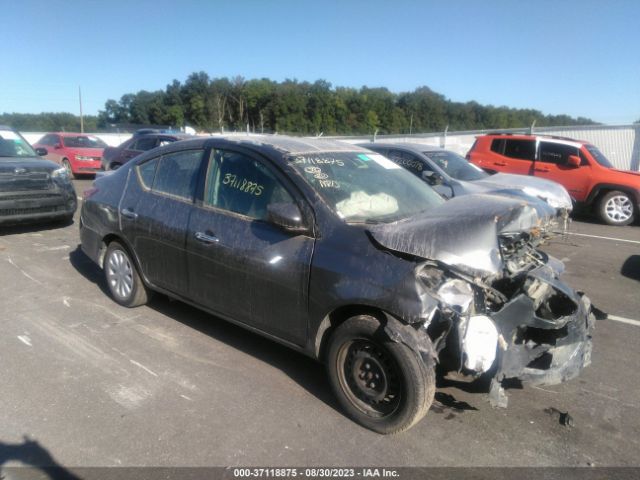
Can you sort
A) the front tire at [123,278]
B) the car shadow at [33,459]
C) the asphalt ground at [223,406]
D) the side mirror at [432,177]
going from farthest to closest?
1. the side mirror at [432,177]
2. the front tire at [123,278]
3. the asphalt ground at [223,406]
4. the car shadow at [33,459]

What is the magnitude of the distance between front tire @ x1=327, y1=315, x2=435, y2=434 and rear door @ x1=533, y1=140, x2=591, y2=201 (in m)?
10.2

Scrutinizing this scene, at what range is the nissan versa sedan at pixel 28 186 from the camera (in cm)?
740

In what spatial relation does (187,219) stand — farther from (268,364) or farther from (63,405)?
(63,405)

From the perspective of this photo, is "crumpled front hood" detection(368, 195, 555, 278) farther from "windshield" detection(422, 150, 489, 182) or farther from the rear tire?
the rear tire

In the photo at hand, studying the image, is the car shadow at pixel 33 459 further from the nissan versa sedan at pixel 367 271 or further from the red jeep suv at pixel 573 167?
the red jeep suv at pixel 573 167

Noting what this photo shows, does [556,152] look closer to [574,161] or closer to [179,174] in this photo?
[574,161]

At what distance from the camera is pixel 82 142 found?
16.8m

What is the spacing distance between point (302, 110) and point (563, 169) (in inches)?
2505

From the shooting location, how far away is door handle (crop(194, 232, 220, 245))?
376cm

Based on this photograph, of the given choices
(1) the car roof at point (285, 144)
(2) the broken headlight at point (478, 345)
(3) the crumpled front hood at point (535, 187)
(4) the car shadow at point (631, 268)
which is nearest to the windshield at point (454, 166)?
(3) the crumpled front hood at point (535, 187)

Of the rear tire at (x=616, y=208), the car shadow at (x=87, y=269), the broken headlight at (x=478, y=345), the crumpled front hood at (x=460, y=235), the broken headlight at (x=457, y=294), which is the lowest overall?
the car shadow at (x=87, y=269)

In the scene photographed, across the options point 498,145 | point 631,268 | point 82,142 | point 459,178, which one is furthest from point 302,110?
point 631,268

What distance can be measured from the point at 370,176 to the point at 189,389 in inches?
82.4

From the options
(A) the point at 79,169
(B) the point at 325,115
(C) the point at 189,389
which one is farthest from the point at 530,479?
(B) the point at 325,115
